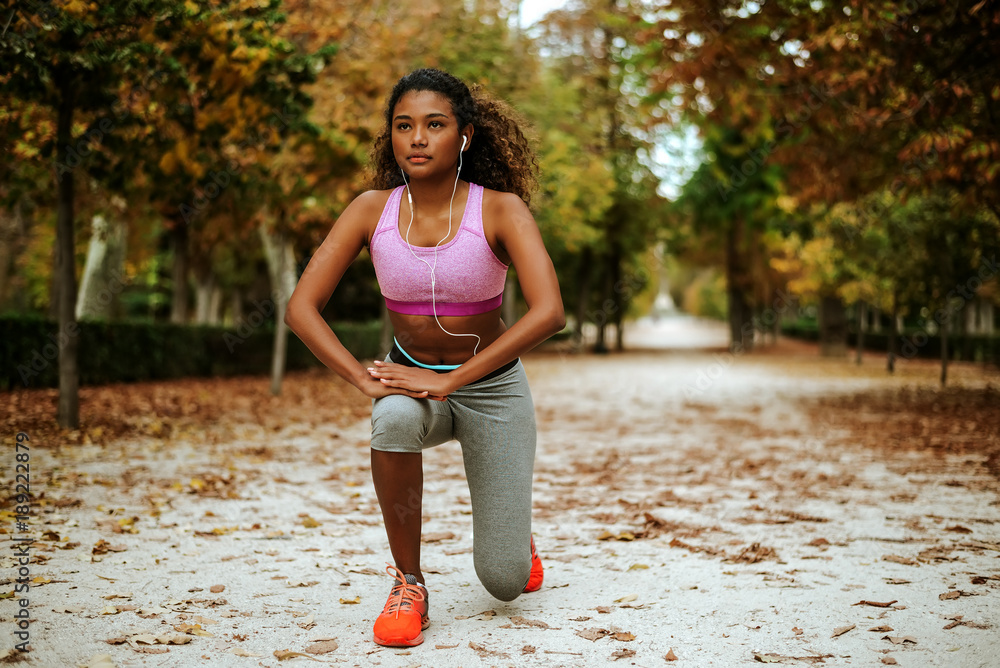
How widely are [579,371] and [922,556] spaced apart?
1834 cm

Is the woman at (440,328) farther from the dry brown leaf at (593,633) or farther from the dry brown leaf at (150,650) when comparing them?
the dry brown leaf at (150,650)

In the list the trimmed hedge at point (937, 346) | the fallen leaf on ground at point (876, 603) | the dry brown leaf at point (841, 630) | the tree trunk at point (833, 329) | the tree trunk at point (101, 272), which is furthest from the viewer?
the tree trunk at point (833, 329)

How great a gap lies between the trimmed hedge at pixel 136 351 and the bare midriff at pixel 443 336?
243 inches

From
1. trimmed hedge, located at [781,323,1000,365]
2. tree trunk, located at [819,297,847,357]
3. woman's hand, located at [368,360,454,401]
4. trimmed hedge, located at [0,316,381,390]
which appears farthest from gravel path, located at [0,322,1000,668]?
tree trunk, located at [819,297,847,357]

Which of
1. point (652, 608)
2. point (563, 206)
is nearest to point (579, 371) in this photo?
point (563, 206)

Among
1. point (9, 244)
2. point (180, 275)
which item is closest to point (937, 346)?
point (180, 275)

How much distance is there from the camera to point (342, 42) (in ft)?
42.0

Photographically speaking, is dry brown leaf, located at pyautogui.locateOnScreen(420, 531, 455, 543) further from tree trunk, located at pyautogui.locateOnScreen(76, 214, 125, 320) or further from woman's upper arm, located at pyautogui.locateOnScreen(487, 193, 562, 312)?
tree trunk, located at pyautogui.locateOnScreen(76, 214, 125, 320)

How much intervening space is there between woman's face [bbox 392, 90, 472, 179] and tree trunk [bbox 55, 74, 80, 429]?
591cm

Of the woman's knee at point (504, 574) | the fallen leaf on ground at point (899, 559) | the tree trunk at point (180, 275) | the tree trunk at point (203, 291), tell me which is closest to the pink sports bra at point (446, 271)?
the woman's knee at point (504, 574)

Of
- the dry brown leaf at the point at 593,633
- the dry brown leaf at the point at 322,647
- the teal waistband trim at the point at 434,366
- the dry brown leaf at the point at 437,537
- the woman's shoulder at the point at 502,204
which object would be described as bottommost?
the dry brown leaf at the point at 437,537

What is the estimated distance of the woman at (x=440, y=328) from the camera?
9.98ft

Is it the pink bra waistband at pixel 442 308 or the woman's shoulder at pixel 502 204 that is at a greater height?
the woman's shoulder at pixel 502 204

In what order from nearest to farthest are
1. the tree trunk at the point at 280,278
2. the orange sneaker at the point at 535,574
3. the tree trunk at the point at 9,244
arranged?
the orange sneaker at the point at 535,574
the tree trunk at the point at 280,278
the tree trunk at the point at 9,244
